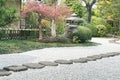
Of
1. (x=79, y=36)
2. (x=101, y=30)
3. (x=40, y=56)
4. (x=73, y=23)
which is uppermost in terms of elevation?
(x=73, y=23)

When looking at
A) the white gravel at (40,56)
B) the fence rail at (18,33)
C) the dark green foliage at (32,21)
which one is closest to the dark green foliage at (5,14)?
the white gravel at (40,56)

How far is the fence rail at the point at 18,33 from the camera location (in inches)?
689

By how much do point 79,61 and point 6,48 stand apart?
4.32m

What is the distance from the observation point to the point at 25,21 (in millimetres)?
21016

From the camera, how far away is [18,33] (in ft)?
61.4

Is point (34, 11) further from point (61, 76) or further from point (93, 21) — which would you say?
point (93, 21)

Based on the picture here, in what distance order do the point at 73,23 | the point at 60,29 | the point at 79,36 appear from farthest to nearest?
the point at 60,29
the point at 73,23
the point at 79,36

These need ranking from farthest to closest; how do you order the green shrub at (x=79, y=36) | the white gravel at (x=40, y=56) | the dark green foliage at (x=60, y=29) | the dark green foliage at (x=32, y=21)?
the dark green foliage at (x=60, y=29), the green shrub at (x=79, y=36), the dark green foliage at (x=32, y=21), the white gravel at (x=40, y=56)

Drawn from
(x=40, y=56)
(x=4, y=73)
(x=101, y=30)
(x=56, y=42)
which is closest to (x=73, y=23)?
(x=56, y=42)

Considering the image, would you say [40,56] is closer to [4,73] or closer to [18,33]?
[4,73]

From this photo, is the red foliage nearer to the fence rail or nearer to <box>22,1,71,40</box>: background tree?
<box>22,1,71,40</box>: background tree

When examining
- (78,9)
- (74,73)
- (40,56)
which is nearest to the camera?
(74,73)

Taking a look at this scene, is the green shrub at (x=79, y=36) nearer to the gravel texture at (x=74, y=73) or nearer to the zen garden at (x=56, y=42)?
the zen garden at (x=56, y=42)

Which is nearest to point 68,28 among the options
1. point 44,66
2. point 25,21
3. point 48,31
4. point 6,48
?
point 48,31
